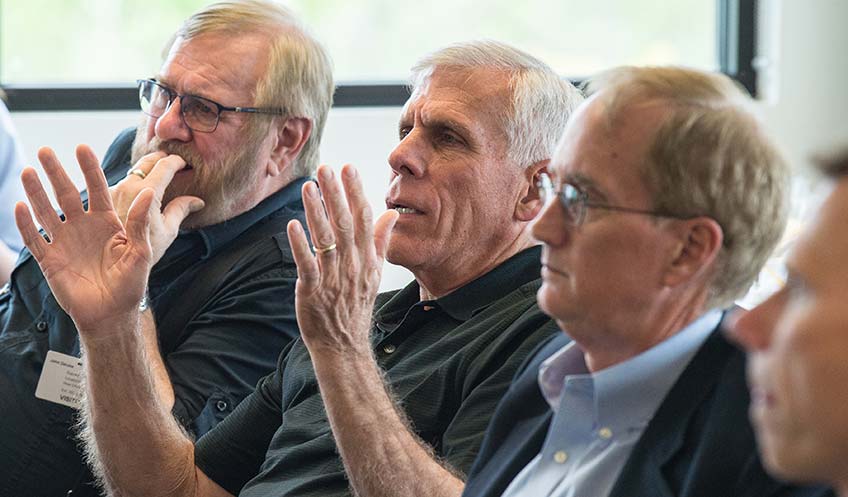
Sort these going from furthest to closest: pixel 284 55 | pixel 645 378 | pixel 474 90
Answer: pixel 284 55
pixel 474 90
pixel 645 378

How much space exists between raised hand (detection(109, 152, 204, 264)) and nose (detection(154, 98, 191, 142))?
44 mm

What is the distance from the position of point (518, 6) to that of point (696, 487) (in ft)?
10.9

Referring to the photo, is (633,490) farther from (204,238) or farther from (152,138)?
(152,138)

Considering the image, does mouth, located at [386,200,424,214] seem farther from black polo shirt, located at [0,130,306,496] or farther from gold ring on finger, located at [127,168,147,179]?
gold ring on finger, located at [127,168,147,179]

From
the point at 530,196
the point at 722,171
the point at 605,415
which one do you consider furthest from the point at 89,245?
the point at 722,171

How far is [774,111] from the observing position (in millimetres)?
4211

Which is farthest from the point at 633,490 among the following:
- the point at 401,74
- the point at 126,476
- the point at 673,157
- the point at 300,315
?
the point at 401,74

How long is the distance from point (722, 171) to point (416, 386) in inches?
28.2

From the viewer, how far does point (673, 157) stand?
1356mm

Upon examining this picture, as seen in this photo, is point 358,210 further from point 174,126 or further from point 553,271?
point 174,126

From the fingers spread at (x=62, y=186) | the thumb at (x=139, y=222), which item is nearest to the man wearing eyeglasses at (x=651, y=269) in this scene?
the thumb at (x=139, y=222)

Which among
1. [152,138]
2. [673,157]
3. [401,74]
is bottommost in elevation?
[401,74]

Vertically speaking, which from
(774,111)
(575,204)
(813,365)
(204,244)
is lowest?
(774,111)

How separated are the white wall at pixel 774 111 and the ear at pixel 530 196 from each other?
204cm
